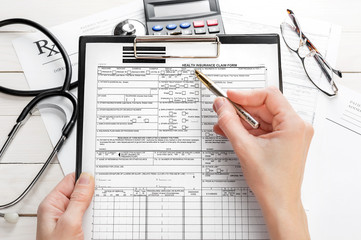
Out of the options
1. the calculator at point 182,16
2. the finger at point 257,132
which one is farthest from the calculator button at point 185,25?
the finger at point 257,132

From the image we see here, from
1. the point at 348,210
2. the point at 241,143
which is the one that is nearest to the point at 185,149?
the point at 241,143

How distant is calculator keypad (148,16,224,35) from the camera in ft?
2.23

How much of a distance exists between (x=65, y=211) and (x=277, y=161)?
314mm

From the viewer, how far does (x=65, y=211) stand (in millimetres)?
541

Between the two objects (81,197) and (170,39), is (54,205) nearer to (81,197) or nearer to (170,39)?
(81,197)

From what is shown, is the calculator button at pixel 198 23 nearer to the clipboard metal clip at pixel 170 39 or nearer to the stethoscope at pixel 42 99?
the clipboard metal clip at pixel 170 39

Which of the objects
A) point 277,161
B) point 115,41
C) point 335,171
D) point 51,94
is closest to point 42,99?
point 51,94

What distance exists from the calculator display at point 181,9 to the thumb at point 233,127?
0.25m

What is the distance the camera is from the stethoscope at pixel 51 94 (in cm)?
65

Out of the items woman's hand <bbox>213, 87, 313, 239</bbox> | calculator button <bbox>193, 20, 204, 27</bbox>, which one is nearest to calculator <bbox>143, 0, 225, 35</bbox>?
calculator button <bbox>193, 20, 204, 27</bbox>

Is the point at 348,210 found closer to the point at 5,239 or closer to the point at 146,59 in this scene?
the point at 146,59

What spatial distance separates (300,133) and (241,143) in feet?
0.27

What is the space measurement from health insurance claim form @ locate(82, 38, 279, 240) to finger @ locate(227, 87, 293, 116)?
0.08 ft

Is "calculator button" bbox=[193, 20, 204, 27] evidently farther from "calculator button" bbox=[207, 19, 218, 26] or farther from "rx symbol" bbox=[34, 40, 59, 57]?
"rx symbol" bbox=[34, 40, 59, 57]
